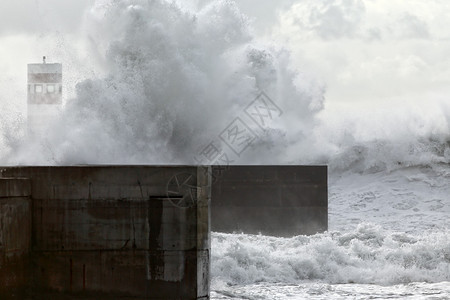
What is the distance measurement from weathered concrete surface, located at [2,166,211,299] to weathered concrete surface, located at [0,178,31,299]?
123 mm

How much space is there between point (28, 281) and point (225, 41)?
14.4 m

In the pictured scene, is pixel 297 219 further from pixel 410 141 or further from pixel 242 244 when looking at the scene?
pixel 410 141

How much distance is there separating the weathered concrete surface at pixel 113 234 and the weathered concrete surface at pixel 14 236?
0.40 feet

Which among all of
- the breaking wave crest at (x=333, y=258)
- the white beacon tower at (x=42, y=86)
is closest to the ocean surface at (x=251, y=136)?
the breaking wave crest at (x=333, y=258)

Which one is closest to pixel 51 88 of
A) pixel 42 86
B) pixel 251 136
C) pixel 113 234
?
pixel 42 86

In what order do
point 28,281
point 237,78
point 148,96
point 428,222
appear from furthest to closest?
point 237,78 < point 148,96 < point 428,222 < point 28,281

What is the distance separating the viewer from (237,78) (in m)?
23.5

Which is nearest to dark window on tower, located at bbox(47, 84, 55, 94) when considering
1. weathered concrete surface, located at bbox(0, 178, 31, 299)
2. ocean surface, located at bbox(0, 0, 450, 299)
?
ocean surface, located at bbox(0, 0, 450, 299)

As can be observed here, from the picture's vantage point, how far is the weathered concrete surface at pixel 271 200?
1753cm

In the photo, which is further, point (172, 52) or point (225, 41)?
point (225, 41)

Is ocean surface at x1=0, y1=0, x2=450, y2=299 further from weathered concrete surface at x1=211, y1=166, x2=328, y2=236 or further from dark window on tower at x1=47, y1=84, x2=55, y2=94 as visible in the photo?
dark window on tower at x1=47, y1=84, x2=55, y2=94

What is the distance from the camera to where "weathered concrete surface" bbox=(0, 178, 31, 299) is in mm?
9820

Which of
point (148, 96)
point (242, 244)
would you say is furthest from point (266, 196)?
point (148, 96)

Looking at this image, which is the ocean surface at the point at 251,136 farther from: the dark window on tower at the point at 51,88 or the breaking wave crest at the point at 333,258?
the dark window on tower at the point at 51,88
